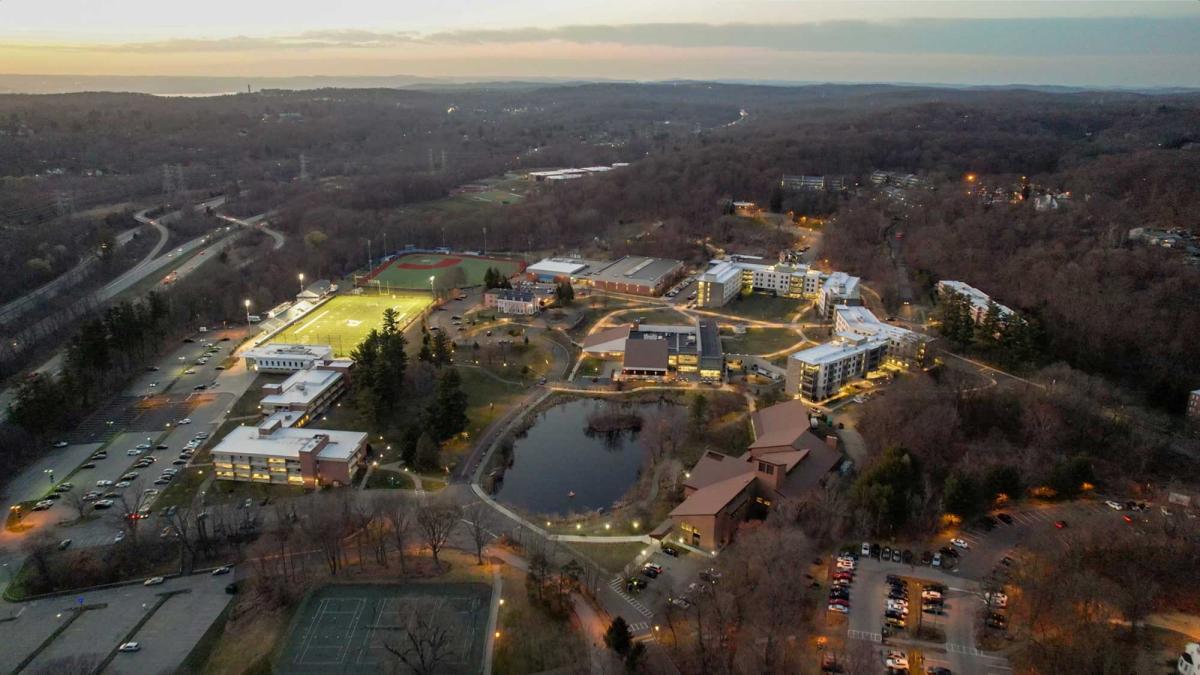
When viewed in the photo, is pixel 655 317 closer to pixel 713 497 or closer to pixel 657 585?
pixel 713 497

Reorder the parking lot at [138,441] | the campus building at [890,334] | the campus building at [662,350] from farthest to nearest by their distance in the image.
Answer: the campus building at [662,350]
the campus building at [890,334]
the parking lot at [138,441]

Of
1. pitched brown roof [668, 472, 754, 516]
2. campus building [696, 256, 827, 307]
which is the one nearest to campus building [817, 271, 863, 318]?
campus building [696, 256, 827, 307]

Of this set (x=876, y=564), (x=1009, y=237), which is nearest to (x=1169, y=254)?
(x=1009, y=237)

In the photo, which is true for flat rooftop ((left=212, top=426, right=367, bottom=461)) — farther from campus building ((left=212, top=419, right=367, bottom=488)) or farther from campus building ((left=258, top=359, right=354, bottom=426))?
campus building ((left=258, top=359, right=354, bottom=426))

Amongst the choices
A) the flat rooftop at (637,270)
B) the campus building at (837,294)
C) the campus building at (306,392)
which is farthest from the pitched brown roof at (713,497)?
the flat rooftop at (637,270)

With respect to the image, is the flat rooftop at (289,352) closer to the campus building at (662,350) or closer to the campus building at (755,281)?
the campus building at (662,350)

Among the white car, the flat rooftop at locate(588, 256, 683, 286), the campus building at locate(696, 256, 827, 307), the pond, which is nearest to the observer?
the white car

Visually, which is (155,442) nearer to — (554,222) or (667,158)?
(554,222)
